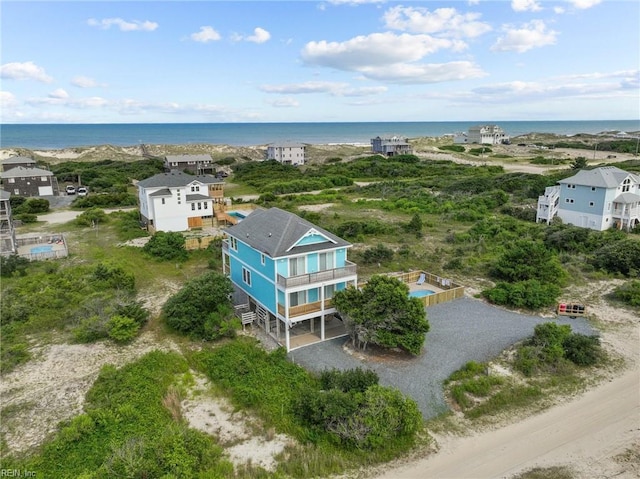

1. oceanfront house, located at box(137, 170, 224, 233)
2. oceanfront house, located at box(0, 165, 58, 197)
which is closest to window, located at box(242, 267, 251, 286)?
oceanfront house, located at box(137, 170, 224, 233)

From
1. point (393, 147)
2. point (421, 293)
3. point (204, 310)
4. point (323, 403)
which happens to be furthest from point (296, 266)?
point (393, 147)

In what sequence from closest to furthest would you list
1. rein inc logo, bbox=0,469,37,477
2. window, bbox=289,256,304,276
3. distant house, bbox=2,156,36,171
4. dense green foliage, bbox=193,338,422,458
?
rein inc logo, bbox=0,469,37,477
dense green foliage, bbox=193,338,422,458
window, bbox=289,256,304,276
distant house, bbox=2,156,36,171

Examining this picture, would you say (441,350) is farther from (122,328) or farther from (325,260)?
(122,328)

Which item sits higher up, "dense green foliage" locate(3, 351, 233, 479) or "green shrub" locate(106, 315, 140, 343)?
"green shrub" locate(106, 315, 140, 343)

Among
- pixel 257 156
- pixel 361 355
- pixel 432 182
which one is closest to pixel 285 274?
pixel 361 355

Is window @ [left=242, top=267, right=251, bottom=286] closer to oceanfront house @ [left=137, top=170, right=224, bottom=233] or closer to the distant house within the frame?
oceanfront house @ [left=137, top=170, right=224, bottom=233]
